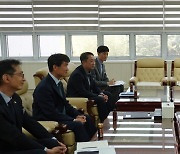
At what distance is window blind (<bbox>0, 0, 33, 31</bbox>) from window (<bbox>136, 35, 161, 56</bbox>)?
8.09 feet

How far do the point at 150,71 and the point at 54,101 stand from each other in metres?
3.42

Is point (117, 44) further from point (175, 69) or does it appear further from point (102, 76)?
point (102, 76)

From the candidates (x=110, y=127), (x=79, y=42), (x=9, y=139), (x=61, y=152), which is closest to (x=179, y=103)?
(x=110, y=127)

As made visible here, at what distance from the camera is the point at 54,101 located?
330 cm

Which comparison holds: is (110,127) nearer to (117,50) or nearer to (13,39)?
(117,50)

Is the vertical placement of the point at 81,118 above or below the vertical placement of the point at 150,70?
below

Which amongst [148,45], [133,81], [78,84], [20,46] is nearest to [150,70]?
[133,81]

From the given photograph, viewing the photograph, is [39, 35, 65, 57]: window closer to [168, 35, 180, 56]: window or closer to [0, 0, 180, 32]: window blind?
→ [0, 0, 180, 32]: window blind

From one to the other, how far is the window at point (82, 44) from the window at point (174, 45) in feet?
5.54

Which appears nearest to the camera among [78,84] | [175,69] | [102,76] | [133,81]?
[78,84]

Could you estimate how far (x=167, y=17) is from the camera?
6719 mm

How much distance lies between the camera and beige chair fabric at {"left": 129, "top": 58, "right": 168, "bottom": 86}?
20.5 ft

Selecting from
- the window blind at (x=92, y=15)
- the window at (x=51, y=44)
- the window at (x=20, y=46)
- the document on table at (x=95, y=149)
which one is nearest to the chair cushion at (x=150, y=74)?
the window blind at (x=92, y=15)

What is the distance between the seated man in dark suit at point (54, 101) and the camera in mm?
3186
